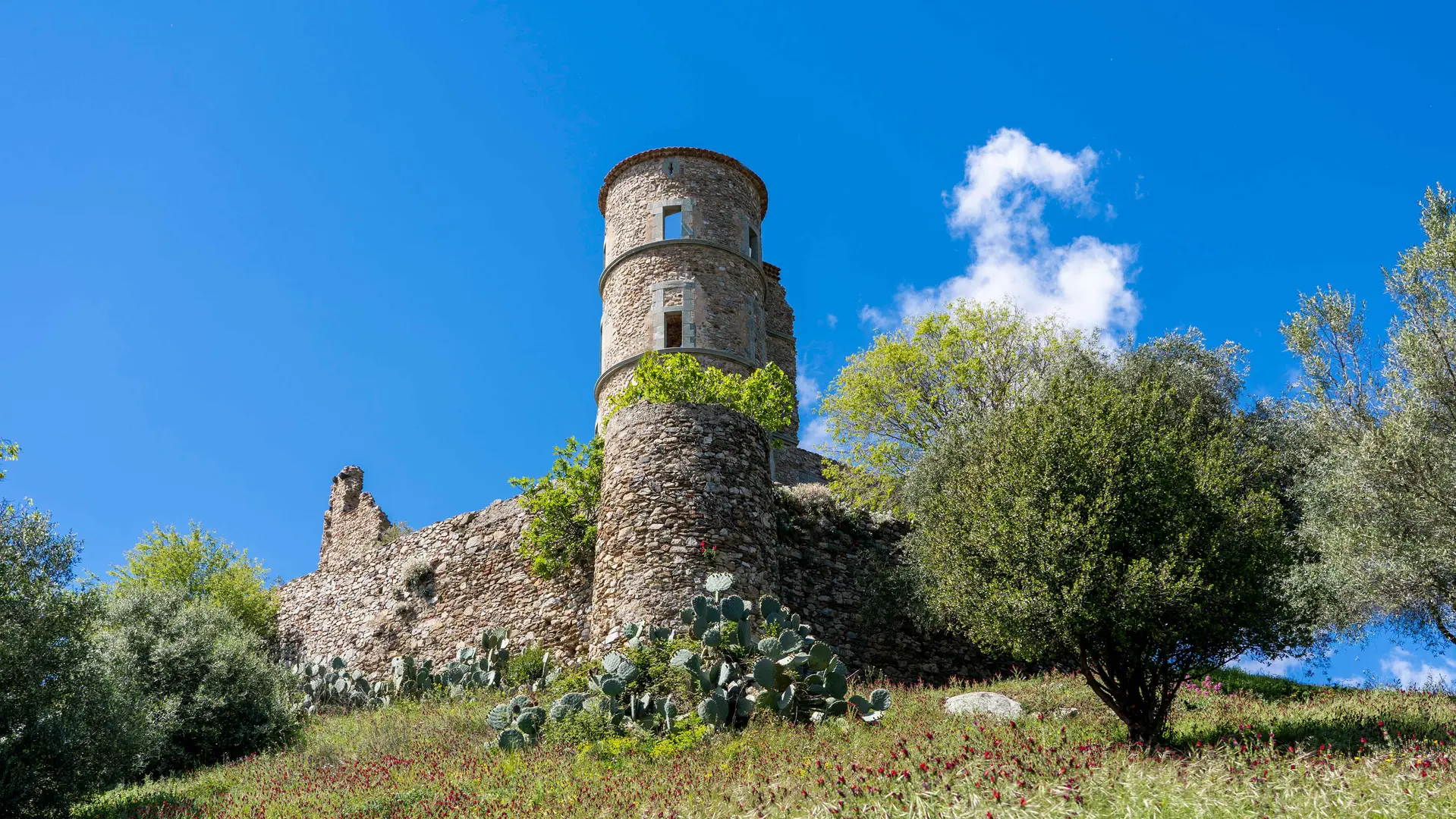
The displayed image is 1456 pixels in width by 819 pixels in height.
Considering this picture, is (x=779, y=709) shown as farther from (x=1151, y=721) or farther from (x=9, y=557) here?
(x=9, y=557)

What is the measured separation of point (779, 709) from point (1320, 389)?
12041 mm

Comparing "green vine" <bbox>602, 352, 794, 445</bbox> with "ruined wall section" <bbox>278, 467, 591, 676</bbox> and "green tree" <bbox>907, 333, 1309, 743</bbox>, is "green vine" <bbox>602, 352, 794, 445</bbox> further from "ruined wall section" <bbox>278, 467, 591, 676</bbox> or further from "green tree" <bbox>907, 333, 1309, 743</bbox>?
"green tree" <bbox>907, 333, 1309, 743</bbox>

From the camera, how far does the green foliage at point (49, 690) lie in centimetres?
1099

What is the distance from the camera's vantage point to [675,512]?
15.0 m

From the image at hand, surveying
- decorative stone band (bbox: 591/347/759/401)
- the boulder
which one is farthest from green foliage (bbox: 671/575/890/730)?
decorative stone band (bbox: 591/347/759/401)

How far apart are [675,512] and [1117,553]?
20.5 feet

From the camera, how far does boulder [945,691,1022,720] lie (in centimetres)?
1199

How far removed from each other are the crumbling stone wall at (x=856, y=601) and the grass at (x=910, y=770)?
8.13 feet

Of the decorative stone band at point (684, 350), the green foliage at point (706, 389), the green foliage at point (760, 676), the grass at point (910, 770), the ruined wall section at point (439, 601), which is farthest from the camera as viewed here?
the decorative stone band at point (684, 350)

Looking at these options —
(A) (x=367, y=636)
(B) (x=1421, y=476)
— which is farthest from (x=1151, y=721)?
(A) (x=367, y=636)

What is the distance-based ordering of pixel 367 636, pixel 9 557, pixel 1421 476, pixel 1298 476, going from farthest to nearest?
1. pixel 367 636
2. pixel 1298 476
3. pixel 1421 476
4. pixel 9 557

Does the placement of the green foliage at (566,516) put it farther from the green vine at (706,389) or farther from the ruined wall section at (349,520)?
the ruined wall section at (349,520)

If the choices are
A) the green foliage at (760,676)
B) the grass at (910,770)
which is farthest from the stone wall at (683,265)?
the green foliage at (760,676)

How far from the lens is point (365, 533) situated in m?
27.1
